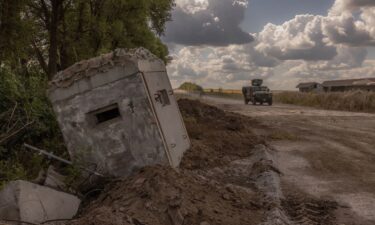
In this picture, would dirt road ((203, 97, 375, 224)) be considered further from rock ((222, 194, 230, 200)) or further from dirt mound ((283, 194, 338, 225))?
rock ((222, 194, 230, 200))

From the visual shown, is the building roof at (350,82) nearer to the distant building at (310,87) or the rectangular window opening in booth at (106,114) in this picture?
the distant building at (310,87)

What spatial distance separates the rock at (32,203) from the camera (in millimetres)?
7480

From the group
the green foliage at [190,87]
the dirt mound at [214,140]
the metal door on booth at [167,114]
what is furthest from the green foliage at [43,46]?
the green foliage at [190,87]

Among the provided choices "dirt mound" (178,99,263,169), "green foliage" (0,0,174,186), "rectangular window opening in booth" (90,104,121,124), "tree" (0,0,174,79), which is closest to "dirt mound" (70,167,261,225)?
"rectangular window opening in booth" (90,104,121,124)

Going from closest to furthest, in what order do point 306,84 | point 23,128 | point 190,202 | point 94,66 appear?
point 190,202 < point 94,66 < point 23,128 < point 306,84

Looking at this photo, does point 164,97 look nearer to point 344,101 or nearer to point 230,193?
point 230,193

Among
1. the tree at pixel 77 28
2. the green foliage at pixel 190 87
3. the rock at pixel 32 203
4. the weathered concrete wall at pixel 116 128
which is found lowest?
the rock at pixel 32 203

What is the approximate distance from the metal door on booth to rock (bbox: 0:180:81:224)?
7.78 ft

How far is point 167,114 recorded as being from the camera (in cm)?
1104

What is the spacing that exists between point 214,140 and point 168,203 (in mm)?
8264

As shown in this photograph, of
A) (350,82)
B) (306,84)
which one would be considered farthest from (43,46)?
(306,84)

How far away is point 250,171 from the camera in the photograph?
11609 mm

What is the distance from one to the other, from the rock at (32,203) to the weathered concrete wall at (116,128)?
1530mm

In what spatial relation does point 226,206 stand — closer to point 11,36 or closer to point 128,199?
point 128,199
